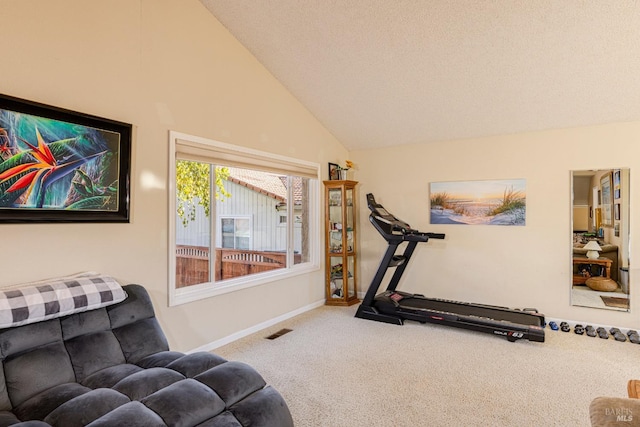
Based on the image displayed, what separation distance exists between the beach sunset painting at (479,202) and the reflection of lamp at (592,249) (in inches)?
26.8

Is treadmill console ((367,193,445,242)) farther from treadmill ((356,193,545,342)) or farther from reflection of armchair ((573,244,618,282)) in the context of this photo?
reflection of armchair ((573,244,618,282))

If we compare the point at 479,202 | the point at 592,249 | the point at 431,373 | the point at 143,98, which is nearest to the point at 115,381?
the point at 143,98

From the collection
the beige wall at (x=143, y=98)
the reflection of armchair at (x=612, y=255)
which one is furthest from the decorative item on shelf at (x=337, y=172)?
the reflection of armchair at (x=612, y=255)

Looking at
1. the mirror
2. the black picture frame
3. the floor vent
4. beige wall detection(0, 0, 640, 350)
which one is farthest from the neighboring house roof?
the mirror

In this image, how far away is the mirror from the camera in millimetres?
3799

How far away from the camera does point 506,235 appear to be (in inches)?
171

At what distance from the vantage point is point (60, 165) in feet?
7.55

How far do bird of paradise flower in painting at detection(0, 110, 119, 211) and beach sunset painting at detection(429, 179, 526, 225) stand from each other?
3.73 metres

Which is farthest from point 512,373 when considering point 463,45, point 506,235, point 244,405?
point 463,45

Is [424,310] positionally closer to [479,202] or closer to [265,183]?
[479,202]

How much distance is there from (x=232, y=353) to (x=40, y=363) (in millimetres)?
1649

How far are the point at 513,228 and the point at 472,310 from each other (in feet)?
3.71

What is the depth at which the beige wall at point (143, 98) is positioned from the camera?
222 cm

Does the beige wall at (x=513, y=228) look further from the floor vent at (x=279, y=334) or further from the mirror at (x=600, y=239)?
the floor vent at (x=279, y=334)
